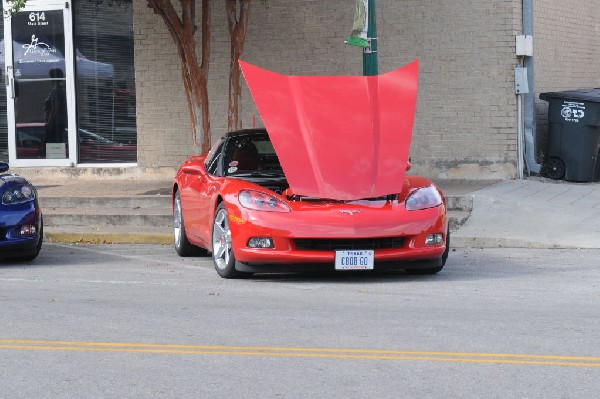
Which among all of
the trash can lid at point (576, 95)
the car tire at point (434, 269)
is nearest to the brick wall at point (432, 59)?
the trash can lid at point (576, 95)

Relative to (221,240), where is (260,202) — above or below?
above

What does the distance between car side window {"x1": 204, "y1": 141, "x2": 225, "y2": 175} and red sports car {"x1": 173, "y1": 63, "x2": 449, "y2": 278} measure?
0.02 metres

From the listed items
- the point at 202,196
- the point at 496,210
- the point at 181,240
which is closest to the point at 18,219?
the point at 181,240

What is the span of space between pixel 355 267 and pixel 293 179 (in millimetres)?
986

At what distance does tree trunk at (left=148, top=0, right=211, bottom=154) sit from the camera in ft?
54.0

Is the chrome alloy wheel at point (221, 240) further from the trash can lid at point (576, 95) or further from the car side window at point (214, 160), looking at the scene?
the trash can lid at point (576, 95)

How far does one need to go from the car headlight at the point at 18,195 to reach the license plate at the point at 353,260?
11.9 feet

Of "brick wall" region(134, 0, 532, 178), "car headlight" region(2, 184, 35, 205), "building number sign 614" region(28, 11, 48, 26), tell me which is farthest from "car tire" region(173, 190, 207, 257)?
"building number sign 614" region(28, 11, 48, 26)

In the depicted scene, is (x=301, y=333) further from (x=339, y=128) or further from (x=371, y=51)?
(x=371, y=51)

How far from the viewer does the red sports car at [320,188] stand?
1003 cm

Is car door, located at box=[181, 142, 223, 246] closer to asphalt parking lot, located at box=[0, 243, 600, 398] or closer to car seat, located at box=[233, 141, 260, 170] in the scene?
car seat, located at box=[233, 141, 260, 170]

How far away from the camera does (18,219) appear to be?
1174 cm

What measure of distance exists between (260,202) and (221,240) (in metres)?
0.71

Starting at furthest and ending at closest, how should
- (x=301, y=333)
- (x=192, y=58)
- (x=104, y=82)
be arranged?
(x=104, y=82) → (x=192, y=58) → (x=301, y=333)
